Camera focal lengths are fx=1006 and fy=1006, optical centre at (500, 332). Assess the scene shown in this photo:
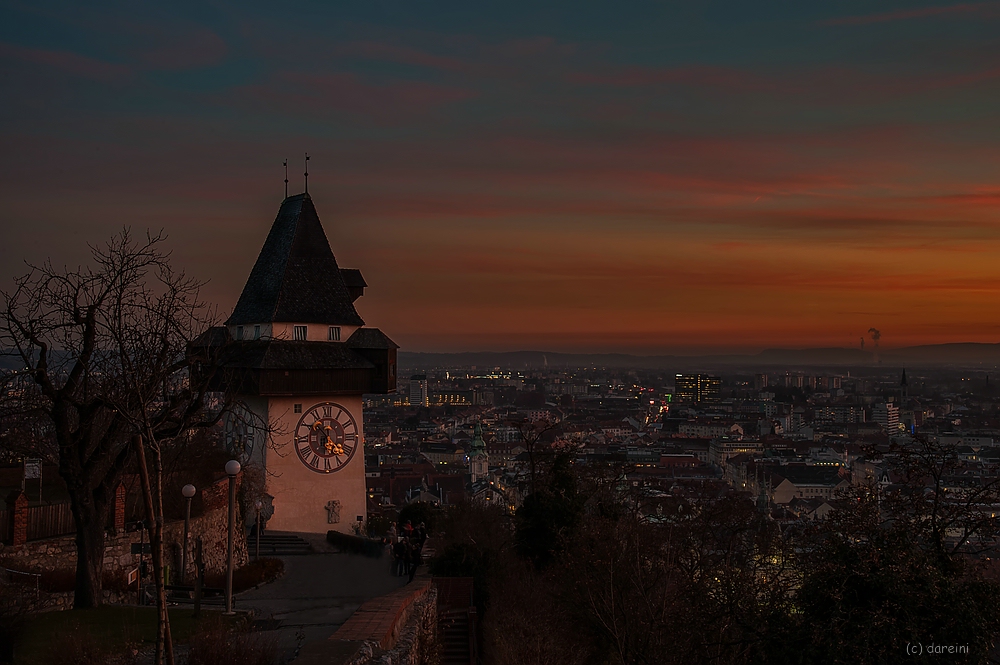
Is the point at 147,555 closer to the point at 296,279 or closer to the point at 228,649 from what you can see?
the point at 228,649

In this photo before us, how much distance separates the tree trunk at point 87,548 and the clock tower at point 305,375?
36.4ft

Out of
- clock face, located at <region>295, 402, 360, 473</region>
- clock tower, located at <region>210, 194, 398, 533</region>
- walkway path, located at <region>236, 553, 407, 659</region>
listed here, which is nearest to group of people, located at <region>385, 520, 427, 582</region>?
walkway path, located at <region>236, 553, 407, 659</region>

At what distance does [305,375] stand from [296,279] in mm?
2868

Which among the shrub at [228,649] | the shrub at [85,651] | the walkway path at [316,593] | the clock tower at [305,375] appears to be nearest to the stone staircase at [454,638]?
the walkway path at [316,593]

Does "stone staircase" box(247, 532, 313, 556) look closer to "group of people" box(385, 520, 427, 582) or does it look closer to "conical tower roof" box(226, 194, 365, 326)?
"group of people" box(385, 520, 427, 582)

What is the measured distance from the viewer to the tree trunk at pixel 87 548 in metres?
12.9

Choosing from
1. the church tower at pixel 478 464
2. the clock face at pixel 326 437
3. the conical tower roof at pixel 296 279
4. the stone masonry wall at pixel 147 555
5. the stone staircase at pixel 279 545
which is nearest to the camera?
the stone masonry wall at pixel 147 555

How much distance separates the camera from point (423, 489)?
105m

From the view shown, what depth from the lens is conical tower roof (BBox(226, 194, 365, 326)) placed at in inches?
1037

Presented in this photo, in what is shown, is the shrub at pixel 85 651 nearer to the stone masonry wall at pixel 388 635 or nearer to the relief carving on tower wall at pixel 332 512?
the stone masonry wall at pixel 388 635

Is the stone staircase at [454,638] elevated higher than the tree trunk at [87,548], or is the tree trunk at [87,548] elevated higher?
the tree trunk at [87,548]

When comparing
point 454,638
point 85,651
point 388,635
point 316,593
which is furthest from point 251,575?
point 85,651

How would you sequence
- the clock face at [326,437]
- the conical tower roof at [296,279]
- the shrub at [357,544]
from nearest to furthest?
the shrub at [357,544], the clock face at [326,437], the conical tower roof at [296,279]

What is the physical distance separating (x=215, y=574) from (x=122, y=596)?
3.92 meters
